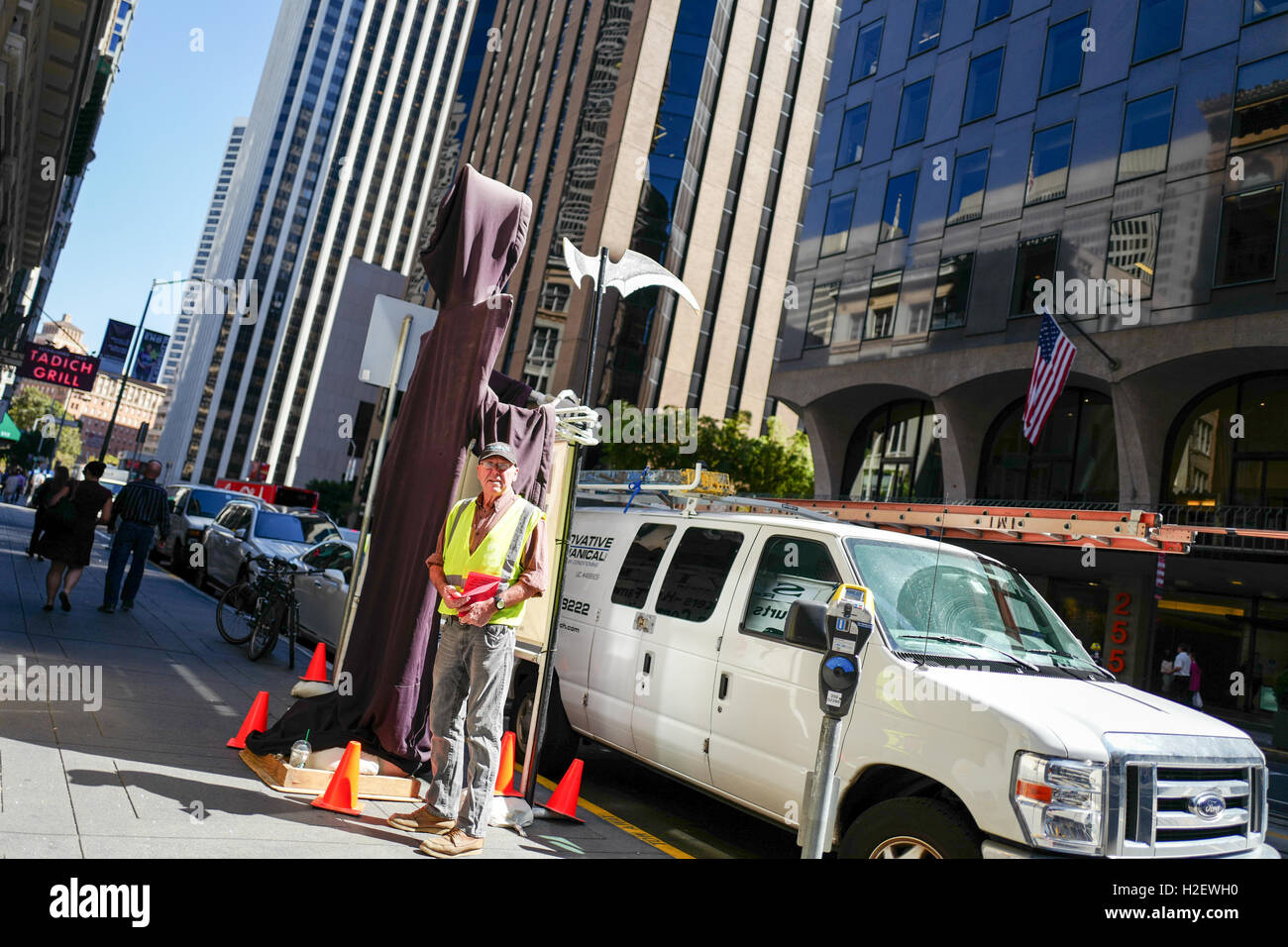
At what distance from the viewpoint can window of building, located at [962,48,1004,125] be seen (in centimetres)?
2412

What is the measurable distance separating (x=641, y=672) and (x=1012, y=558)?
16.0 m

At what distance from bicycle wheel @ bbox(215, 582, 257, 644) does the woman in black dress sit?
1701 millimetres

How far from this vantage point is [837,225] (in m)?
28.0

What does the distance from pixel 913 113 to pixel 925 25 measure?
2852 mm

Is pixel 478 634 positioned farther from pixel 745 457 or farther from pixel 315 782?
pixel 745 457

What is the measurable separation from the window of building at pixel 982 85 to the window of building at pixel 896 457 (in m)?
7.68

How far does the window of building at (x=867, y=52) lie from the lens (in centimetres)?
2849

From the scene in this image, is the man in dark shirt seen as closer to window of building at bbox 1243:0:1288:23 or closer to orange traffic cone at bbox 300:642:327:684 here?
orange traffic cone at bbox 300:642:327:684

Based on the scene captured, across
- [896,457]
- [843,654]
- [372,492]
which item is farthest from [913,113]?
[843,654]

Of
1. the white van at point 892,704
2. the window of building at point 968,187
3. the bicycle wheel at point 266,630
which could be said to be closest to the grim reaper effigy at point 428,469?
the white van at point 892,704

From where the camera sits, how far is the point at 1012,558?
2039 cm

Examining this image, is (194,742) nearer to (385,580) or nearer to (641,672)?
(385,580)
